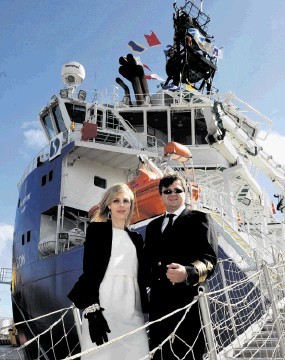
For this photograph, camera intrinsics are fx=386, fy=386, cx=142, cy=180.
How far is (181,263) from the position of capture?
256cm

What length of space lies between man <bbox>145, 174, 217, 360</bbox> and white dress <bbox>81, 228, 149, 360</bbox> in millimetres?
136

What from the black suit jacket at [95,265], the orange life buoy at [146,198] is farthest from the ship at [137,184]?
the black suit jacket at [95,265]

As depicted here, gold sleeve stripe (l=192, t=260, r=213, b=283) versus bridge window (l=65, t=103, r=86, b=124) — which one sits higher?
bridge window (l=65, t=103, r=86, b=124)

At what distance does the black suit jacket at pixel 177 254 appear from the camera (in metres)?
2.53

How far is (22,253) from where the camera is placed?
12445mm

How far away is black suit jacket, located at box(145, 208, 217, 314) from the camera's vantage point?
8.31 feet

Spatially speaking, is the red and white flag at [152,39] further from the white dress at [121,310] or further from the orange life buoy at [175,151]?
the white dress at [121,310]

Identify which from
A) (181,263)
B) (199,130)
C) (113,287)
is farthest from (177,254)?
(199,130)

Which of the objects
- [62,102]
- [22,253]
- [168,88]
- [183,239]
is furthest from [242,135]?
[183,239]

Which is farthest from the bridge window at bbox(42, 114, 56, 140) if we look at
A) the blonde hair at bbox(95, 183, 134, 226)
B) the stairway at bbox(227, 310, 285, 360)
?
the blonde hair at bbox(95, 183, 134, 226)

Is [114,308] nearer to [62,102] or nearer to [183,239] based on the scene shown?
[183,239]

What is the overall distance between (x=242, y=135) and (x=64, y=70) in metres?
8.12

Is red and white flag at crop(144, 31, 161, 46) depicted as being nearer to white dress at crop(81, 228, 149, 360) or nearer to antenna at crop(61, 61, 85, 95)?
antenna at crop(61, 61, 85, 95)

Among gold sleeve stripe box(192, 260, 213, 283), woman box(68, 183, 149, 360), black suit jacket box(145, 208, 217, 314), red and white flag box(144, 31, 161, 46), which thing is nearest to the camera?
woman box(68, 183, 149, 360)
